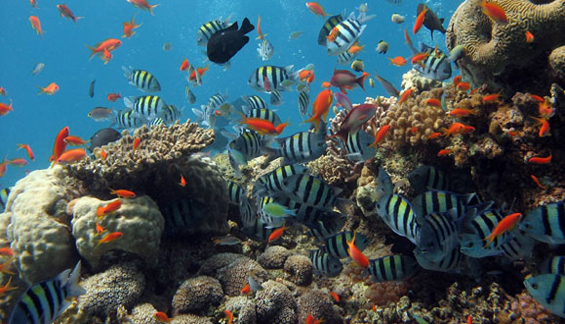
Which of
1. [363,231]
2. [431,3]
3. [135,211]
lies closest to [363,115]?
[363,231]

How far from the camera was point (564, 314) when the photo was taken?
227 cm

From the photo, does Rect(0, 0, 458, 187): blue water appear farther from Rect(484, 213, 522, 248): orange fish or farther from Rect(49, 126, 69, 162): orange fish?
Rect(484, 213, 522, 248): orange fish

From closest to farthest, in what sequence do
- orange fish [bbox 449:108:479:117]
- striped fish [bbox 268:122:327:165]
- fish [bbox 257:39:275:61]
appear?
striped fish [bbox 268:122:327:165] < orange fish [bbox 449:108:479:117] < fish [bbox 257:39:275:61]

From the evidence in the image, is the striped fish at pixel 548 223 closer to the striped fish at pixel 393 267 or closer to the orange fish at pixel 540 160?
the orange fish at pixel 540 160

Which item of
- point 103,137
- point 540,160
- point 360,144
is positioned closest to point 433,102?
point 540,160

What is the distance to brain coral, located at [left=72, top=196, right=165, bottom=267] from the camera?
3910mm

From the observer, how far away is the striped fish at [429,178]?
146 inches

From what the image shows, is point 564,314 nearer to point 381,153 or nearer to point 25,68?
point 381,153

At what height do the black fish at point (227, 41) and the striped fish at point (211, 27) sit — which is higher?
the striped fish at point (211, 27)

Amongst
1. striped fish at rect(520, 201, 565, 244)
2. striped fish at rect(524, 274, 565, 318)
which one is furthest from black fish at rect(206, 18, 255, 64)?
striped fish at rect(524, 274, 565, 318)

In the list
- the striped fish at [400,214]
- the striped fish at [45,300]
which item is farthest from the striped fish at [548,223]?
the striped fish at [45,300]

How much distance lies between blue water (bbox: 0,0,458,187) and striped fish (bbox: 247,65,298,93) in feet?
229

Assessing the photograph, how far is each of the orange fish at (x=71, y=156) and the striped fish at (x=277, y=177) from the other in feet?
9.11

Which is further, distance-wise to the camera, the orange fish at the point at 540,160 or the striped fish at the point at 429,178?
the striped fish at the point at 429,178
